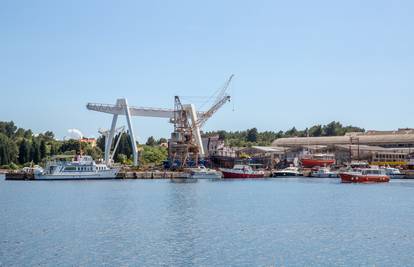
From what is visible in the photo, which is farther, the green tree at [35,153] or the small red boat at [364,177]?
the green tree at [35,153]

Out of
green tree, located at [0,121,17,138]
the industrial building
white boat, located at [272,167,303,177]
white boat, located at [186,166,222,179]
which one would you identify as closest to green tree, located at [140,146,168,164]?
the industrial building

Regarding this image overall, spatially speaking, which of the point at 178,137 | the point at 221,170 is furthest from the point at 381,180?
the point at 178,137

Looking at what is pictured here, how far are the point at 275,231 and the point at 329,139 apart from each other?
366 feet

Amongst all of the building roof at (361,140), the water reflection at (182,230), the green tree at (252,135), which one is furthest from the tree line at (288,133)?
the water reflection at (182,230)

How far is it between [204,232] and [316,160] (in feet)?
281

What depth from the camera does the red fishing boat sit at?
368 feet

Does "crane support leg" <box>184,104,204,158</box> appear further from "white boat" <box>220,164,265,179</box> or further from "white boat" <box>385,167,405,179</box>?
"white boat" <box>385,167,405,179</box>

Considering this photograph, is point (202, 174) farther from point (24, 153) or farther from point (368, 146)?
point (368, 146)

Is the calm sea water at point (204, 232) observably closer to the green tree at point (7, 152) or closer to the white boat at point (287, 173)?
the white boat at point (287, 173)

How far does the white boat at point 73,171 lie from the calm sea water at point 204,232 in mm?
28581

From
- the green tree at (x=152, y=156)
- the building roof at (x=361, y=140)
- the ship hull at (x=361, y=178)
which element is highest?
the building roof at (x=361, y=140)

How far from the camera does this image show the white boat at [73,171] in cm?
7675

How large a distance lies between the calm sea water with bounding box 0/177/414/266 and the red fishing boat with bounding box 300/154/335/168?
6410 cm

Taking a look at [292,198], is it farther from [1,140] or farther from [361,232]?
[1,140]
